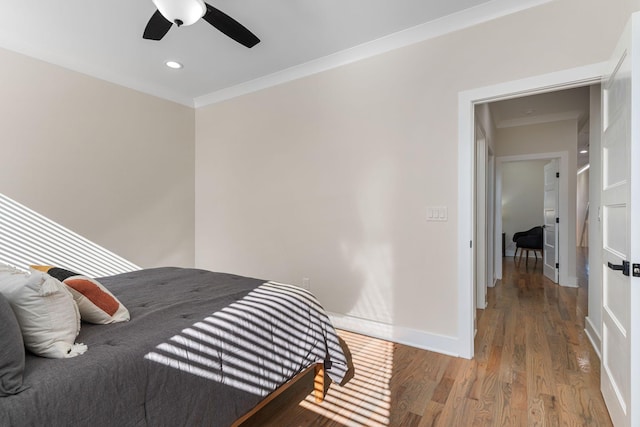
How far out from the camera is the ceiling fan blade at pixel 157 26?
1.94 metres

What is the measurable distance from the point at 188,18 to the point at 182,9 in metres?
0.08

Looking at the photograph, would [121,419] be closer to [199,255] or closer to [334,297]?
[334,297]

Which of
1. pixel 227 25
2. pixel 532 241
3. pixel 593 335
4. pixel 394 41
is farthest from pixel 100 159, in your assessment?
pixel 532 241

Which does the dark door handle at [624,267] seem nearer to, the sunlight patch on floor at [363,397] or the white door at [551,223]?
the sunlight patch on floor at [363,397]

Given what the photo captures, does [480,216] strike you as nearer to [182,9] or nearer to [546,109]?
[546,109]

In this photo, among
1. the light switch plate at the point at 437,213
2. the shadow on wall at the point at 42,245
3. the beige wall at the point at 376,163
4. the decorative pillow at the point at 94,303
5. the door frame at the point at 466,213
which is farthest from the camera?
the shadow on wall at the point at 42,245

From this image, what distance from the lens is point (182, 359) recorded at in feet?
4.01

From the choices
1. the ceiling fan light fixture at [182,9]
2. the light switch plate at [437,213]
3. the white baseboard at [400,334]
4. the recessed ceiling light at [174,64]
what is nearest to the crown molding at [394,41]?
the recessed ceiling light at [174,64]

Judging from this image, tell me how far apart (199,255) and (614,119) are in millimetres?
4143

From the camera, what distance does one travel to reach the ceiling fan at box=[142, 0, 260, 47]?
65.1 inches

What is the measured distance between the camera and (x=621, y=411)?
4.90ft

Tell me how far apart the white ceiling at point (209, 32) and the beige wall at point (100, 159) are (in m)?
0.26

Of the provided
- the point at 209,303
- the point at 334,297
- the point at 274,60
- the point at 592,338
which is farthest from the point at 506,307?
the point at 274,60

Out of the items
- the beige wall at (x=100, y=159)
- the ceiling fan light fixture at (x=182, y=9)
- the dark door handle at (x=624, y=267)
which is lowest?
the dark door handle at (x=624, y=267)
